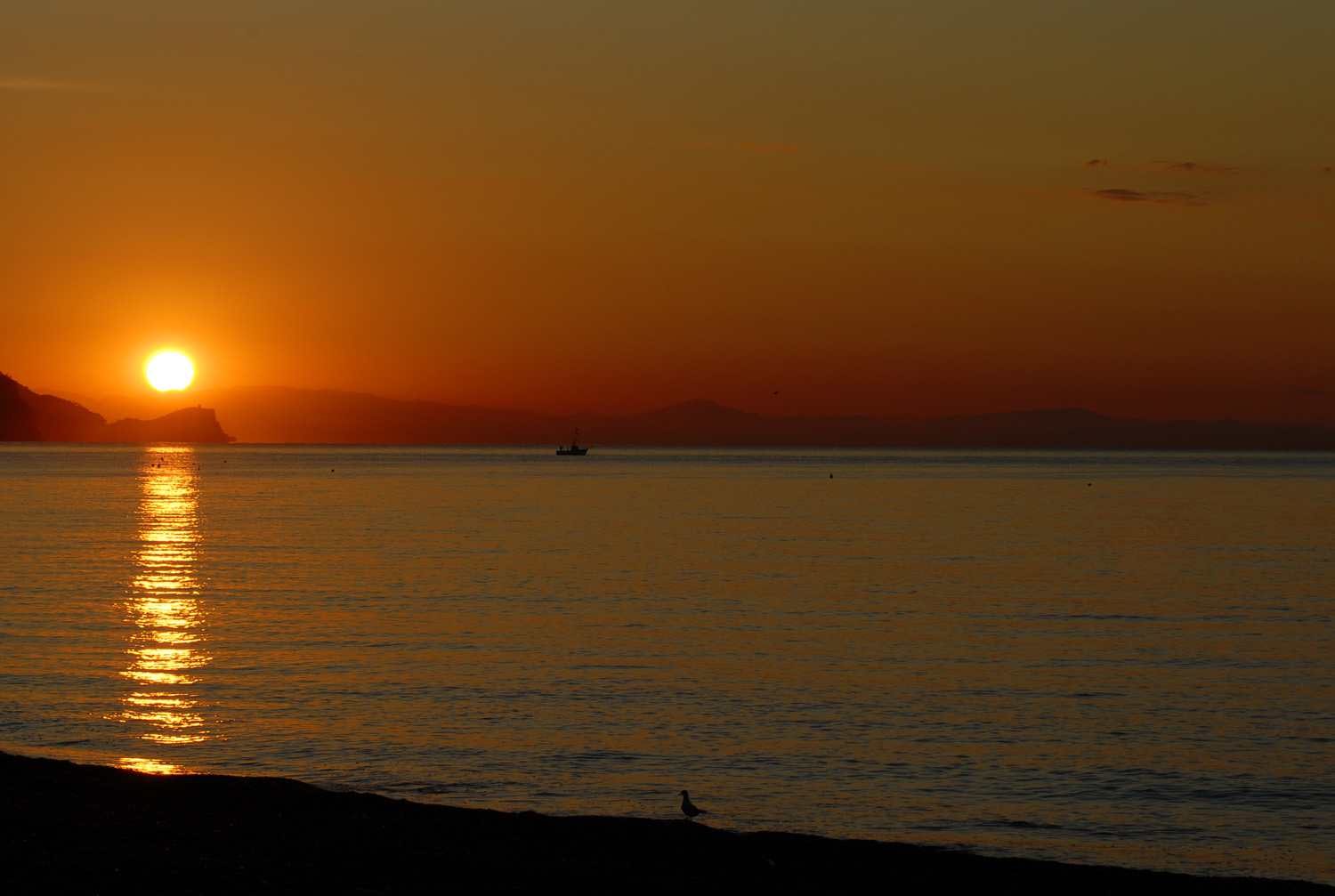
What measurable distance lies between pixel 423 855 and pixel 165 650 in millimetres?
20834

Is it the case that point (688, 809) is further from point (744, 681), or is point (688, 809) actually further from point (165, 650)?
point (165, 650)

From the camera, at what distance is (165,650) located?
3297cm

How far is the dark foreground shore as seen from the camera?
45.1ft

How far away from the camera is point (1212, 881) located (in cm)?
1466

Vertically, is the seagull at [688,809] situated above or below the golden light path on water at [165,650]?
below

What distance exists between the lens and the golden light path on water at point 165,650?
2339cm

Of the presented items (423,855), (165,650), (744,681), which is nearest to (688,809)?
(423,855)

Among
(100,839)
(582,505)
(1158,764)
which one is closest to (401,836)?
(100,839)

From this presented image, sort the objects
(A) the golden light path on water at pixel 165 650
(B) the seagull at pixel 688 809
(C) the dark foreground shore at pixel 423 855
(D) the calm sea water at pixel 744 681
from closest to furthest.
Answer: (C) the dark foreground shore at pixel 423 855 < (B) the seagull at pixel 688 809 < (D) the calm sea water at pixel 744 681 < (A) the golden light path on water at pixel 165 650

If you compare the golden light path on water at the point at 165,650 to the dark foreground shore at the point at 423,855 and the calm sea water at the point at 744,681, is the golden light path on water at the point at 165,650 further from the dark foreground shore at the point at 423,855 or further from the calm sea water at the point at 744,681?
the dark foreground shore at the point at 423,855

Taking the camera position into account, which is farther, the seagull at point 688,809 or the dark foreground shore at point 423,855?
the seagull at point 688,809

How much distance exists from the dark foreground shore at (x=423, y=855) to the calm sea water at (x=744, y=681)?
6.88 feet

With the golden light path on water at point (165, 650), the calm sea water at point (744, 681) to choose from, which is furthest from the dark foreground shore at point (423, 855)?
the golden light path on water at point (165, 650)

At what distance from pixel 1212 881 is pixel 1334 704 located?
14.1 m
